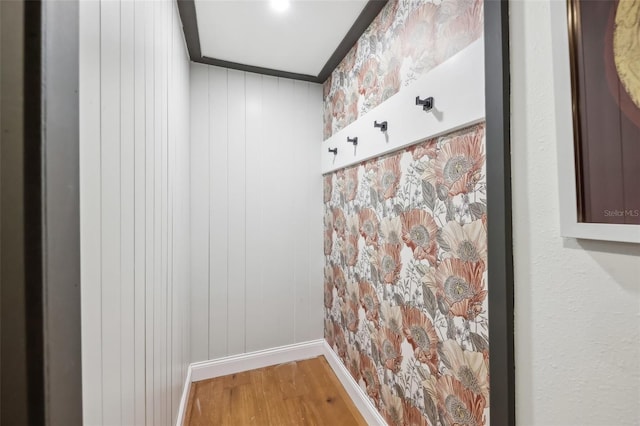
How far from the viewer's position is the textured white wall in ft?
1.69

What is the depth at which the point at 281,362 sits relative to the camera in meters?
2.00

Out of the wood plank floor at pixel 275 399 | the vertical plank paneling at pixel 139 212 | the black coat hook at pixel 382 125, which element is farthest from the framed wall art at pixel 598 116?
the wood plank floor at pixel 275 399

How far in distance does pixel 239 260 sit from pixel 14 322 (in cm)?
161

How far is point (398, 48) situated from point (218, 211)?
1466 mm

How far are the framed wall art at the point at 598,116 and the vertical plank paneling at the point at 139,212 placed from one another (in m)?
1.05

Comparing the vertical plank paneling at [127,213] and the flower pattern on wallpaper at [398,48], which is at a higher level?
the flower pattern on wallpaper at [398,48]

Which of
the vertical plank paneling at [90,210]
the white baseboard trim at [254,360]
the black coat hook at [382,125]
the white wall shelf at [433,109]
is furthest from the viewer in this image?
the white baseboard trim at [254,360]

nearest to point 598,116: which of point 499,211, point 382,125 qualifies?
point 499,211

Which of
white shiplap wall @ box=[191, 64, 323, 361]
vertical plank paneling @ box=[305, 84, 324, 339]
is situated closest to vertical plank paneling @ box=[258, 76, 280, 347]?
white shiplap wall @ box=[191, 64, 323, 361]

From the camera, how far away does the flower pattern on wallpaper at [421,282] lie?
0.85 meters

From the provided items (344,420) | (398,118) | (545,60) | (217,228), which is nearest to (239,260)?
(217,228)

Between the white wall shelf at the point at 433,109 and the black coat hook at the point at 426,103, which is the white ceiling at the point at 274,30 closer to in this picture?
the white wall shelf at the point at 433,109

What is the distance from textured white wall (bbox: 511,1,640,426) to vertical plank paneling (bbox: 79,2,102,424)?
3.09 ft

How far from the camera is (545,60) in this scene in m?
0.62
